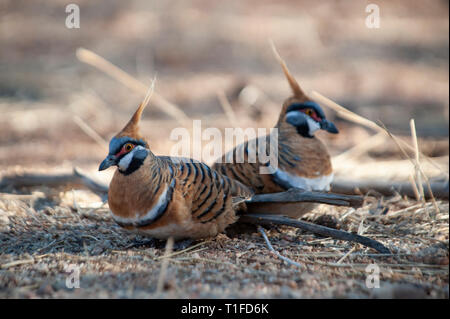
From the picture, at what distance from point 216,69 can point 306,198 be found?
681cm

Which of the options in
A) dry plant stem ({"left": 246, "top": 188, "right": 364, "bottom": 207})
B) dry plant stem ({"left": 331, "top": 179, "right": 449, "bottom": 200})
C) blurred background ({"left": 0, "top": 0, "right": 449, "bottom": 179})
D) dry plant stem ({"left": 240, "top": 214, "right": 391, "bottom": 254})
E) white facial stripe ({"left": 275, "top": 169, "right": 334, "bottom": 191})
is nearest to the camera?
dry plant stem ({"left": 240, "top": 214, "right": 391, "bottom": 254})

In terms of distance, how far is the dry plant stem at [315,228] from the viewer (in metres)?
3.22

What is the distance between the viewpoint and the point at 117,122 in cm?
784

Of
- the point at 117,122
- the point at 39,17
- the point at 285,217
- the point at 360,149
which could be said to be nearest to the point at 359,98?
the point at 360,149

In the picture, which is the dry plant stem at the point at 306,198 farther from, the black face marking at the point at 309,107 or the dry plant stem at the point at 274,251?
the black face marking at the point at 309,107

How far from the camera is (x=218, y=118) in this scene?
7.99 metres

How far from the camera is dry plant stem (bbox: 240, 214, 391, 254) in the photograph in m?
3.22

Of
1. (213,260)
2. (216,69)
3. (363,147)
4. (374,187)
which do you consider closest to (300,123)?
(374,187)

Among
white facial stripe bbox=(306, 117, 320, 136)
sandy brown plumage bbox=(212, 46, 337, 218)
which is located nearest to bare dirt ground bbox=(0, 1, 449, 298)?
sandy brown plumage bbox=(212, 46, 337, 218)

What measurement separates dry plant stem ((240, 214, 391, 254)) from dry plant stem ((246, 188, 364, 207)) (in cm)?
12

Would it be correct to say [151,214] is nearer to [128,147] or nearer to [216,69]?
[128,147]

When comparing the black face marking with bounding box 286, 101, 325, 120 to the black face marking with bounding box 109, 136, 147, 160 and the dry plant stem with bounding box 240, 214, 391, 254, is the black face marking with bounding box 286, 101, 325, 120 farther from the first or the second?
the black face marking with bounding box 109, 136, 147, 160

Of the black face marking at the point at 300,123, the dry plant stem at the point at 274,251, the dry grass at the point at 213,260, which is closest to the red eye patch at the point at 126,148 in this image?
the dry grass at the point at 213,260

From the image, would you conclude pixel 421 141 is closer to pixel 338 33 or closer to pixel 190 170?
pixel 190 170
